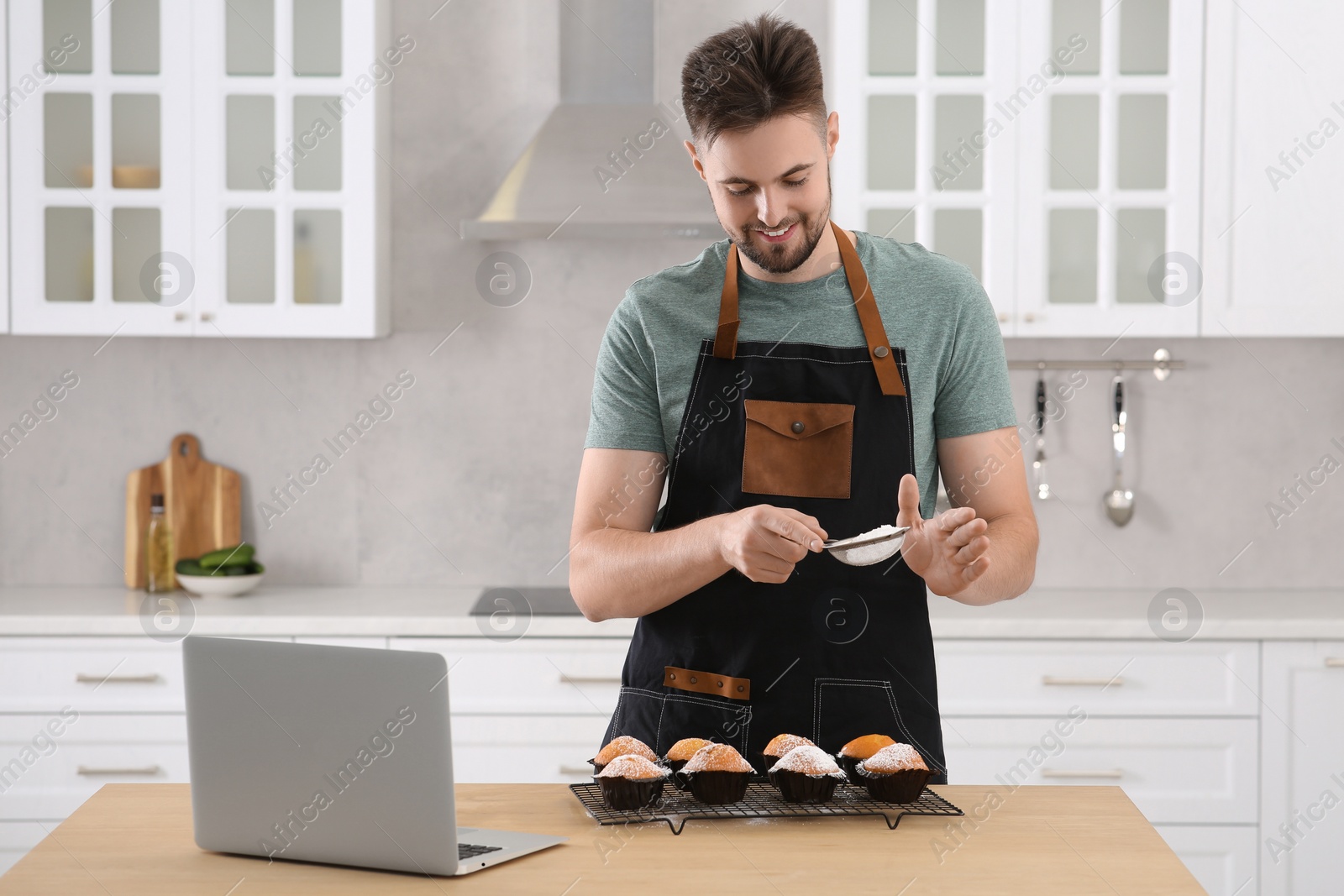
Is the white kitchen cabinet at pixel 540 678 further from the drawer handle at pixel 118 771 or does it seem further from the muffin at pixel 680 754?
the muffin at pixel 680 754

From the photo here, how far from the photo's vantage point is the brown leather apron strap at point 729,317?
1.65 m

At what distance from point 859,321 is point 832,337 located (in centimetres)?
4

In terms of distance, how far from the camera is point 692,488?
166 cm

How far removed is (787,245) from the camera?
5.09 feet

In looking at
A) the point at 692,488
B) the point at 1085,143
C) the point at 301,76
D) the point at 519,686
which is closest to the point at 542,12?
the point at 301,76

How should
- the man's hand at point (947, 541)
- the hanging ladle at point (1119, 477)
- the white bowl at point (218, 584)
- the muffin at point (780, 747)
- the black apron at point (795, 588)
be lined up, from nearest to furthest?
1. the man's hand at point (947, 541)
2. the muffin at point (780, 747)
3. the black apron at point (795, 588)
4. the white bowl at point (218, 584)
5. the hanging ladle at point (1119, 477)

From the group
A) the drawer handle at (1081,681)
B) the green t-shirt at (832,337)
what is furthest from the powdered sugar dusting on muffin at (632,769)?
the drawer handle at (1081,681)

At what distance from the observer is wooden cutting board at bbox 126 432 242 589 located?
3.24m

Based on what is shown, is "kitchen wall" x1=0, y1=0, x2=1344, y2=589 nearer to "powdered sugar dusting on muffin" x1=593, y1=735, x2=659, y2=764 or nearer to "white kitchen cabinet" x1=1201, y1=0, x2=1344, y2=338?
"white kitchen cabinet" x1=1201, y1=0, x2=1344, y2=338

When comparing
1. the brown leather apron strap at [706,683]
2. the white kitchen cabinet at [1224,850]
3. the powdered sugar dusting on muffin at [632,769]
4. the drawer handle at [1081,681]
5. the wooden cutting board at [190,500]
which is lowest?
the white kitchen cabinet at [1224,850]

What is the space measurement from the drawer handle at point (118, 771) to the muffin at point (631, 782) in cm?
186

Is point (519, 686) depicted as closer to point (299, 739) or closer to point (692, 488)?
point (692, 488)

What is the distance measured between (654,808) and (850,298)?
74 centimetres

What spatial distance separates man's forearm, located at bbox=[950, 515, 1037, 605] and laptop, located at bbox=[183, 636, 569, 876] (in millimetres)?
633
